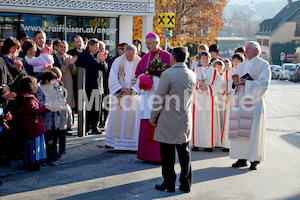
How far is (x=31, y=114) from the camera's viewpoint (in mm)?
7078

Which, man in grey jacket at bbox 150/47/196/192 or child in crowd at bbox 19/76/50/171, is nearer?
man in grey jacket at bbox 150/47/196/192

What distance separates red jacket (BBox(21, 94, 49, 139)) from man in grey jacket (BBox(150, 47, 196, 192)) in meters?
1.99

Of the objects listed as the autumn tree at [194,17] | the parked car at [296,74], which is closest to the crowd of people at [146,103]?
the autumn tree at [194,17]

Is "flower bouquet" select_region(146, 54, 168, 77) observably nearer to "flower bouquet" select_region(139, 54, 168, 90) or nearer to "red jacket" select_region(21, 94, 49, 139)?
"flower bouquet" select_region(139, 54, 168, 90)

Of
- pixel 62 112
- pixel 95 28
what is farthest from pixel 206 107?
A: pixel 95 28

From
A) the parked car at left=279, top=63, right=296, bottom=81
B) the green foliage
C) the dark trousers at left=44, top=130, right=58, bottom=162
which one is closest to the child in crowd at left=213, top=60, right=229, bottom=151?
the dark trousers at left=44, top=130, right=58, bottom=162

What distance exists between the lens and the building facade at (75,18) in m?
15.1

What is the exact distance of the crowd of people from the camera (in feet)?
20.5

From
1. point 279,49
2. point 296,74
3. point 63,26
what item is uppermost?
point 279,49

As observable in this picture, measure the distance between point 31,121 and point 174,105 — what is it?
2.44 m

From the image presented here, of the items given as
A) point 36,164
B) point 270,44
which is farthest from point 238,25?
point 36,164

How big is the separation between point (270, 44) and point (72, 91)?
231 ft

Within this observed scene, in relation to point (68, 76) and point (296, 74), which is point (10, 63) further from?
point (296, 74)

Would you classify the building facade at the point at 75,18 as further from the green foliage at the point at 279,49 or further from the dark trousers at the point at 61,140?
the green foliage at the point at 279,49
